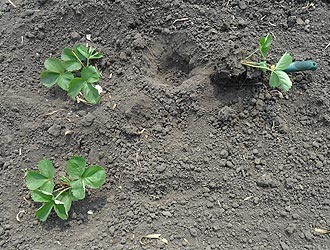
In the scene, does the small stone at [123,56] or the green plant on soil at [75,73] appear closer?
the green plant on soil at [75,73]

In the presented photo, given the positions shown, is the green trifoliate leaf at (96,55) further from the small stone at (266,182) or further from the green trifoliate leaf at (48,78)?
the small stone at (266,182)

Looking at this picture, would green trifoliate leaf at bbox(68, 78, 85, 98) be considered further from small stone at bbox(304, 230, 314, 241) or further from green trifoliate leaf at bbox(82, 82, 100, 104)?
small stone at bbox(304, 230, 314, 241)

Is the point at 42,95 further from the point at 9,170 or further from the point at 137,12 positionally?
the point at 137,12

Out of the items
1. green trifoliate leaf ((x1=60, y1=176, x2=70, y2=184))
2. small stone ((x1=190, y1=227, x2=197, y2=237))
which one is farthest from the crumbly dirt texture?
green trifoliate leaf ((x1=60, y1=176, x2=70, y2=184))

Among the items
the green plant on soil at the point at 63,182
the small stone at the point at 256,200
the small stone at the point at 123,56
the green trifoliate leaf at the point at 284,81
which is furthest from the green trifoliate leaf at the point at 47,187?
the green trifoliate leaf at the point at 284,81

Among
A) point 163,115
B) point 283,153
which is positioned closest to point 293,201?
point 283,153

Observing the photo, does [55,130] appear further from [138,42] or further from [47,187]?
[138,42]

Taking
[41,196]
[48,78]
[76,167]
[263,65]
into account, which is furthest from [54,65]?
[263,65]
